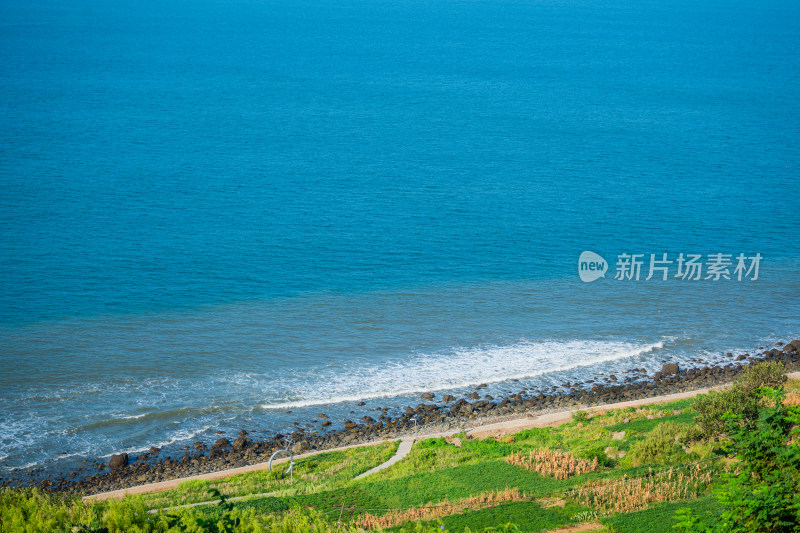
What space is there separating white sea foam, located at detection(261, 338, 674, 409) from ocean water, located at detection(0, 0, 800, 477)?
18 cm

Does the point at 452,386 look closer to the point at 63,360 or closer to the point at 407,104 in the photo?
the point at 63,360

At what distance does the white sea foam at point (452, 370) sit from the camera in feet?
124

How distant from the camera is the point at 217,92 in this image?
10769 cm

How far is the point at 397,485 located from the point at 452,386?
51.1 feet

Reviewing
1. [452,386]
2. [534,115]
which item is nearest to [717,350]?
[452,386]

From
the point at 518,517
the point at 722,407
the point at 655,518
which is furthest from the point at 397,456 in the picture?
the point at 655,518

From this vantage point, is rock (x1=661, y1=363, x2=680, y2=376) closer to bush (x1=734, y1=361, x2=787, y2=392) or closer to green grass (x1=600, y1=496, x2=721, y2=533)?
bush (x1=734, y1=361, x2=787, y2=392)

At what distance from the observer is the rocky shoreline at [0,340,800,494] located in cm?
3038

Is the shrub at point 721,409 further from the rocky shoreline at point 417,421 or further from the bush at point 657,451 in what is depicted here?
the rocky shoreline at point 417,421
